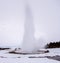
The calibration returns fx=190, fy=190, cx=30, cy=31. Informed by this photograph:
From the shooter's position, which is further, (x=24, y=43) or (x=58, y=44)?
(x=58, y=44)

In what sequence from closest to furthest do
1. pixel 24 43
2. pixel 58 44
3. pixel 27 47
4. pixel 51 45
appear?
pixel 27 47 → pixel 24 43 → pixel 51 45 → pixel 58 44

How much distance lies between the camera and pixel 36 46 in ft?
60.1

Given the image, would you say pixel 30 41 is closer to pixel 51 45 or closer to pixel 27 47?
pixel 27 47

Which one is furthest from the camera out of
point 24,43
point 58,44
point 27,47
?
point 58,44

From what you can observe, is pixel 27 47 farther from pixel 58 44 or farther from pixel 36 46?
pixel 58 44

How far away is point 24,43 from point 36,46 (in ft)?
4.52

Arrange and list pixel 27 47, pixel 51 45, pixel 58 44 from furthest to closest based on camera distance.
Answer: pixel 58 44, pixel 51 45, pixel 27 47

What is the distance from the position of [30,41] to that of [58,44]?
1082 cm

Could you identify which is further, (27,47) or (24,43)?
(24,43)

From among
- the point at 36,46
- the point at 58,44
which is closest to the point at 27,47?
the point at 36,46

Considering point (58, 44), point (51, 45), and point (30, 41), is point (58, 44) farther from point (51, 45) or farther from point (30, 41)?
point (30, 41)

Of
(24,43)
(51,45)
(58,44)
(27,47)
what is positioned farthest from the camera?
(58,44)

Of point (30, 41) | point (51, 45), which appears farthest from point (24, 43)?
point (51, 45)

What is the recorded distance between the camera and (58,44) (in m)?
29.1
